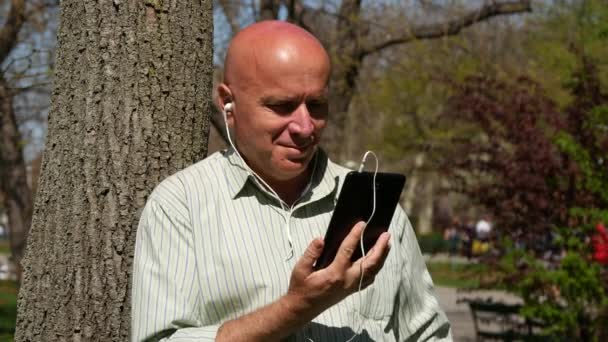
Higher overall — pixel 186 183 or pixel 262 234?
pixel 186 183

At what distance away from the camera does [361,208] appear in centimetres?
250

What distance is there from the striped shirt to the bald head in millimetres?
272

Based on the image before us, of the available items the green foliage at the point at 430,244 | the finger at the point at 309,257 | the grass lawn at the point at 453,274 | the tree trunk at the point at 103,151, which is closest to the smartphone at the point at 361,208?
the finger at the point at 309,257

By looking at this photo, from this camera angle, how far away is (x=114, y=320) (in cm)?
340

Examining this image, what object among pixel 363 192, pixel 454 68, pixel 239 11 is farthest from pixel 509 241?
pixel 454 68

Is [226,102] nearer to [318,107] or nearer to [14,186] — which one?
[318,107]

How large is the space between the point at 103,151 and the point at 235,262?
3.51ft

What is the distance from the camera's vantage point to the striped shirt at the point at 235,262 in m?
2.54

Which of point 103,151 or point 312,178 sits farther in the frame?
point 103,151

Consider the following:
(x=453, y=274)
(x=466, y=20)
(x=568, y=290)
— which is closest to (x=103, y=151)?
(x=568, y=290)

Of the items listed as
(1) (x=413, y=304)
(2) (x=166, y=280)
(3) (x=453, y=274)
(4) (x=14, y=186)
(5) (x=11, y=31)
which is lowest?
(3) (x=453, y=274)

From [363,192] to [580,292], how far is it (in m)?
7.71

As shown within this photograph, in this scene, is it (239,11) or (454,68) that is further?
(454,68)

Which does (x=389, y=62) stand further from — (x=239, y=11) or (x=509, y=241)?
(x=509, y=241)
